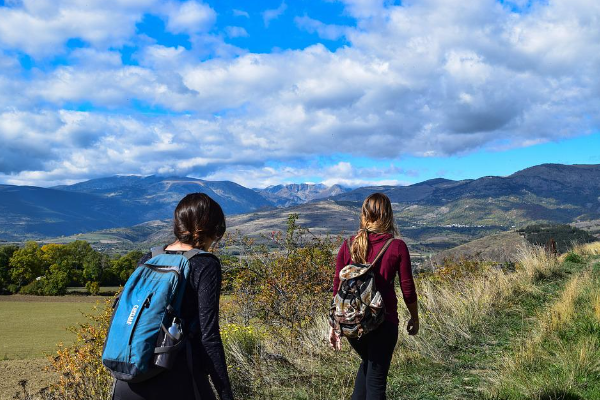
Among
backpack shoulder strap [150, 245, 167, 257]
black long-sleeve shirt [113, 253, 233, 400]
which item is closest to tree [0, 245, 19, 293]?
backpack shoulder strap [150, 245, 167, 257]

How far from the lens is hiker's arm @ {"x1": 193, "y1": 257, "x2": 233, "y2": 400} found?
2.25 meters

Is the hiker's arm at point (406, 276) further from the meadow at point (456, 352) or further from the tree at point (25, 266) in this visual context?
the tree at point (25, 266)

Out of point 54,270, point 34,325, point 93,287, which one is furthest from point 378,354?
point 54,270

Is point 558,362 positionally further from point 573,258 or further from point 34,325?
point 34,325

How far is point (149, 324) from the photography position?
2182 millimetres

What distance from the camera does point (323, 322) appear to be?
275 inches

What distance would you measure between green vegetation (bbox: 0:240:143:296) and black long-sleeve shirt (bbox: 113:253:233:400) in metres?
59.7

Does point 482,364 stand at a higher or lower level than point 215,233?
lower

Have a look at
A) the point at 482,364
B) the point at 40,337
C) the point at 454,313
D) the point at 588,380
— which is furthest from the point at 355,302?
the point at 40,337

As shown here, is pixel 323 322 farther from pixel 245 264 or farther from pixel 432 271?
pixel 432 271

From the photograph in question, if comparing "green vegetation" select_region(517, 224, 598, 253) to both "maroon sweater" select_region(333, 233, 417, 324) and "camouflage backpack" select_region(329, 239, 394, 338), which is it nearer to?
"maroon sweater" select_region(333, 233, 417, 324)

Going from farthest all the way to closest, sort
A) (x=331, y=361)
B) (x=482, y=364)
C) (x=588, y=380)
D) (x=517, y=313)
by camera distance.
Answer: (x=517, y=313) → (x=331, y=361) → (x=482, y=364) → (x=588, y=380)

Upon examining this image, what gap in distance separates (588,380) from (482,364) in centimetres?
123

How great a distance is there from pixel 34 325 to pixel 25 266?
2040cm
